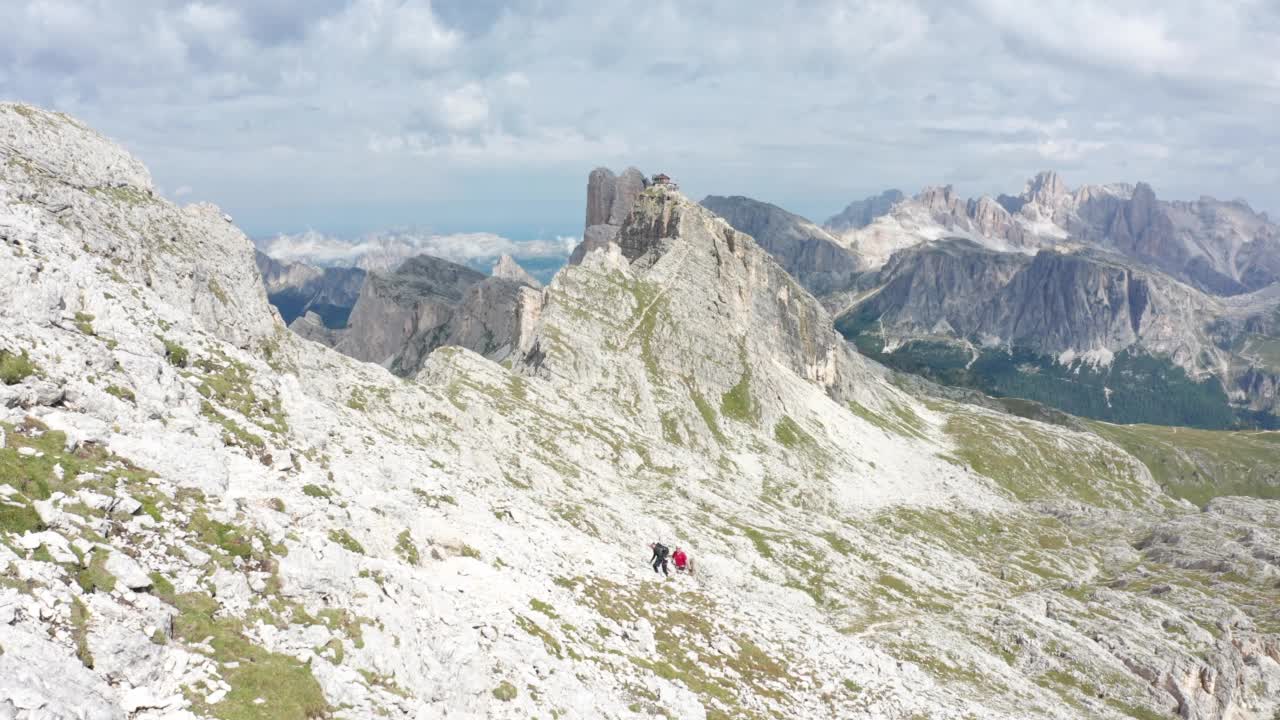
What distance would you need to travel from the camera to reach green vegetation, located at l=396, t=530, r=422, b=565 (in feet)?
108

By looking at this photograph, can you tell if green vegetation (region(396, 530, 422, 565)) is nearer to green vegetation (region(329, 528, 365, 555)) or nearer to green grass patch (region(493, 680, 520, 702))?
green vegetation (region(329, 528, 365, 555))

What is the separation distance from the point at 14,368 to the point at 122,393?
13.8 feet

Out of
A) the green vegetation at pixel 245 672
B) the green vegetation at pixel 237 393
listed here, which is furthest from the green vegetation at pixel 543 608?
the green vegetation at pixel 237 393

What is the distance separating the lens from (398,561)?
105ft

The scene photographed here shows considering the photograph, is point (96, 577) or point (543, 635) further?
point (543, 635)

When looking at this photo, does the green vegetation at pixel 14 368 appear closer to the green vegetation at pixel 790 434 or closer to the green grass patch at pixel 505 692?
the green grass patch at pixel 505 692

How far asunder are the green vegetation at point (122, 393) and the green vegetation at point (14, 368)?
282 cm

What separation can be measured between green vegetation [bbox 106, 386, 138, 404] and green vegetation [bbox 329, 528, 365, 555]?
35.1ft

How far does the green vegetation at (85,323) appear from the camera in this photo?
108ft

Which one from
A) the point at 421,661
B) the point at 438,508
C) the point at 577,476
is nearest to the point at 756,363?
the point at 577,476

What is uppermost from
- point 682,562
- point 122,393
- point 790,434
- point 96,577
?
point 122,393

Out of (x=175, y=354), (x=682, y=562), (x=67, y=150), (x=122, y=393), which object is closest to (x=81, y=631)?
(x=122, y=393)

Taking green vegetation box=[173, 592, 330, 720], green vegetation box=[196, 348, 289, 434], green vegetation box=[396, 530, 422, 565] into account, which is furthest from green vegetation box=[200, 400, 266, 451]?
green vegetation box=[173, 592, 330, 720]

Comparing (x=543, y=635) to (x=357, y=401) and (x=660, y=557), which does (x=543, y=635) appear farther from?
(x=357, y=401)
